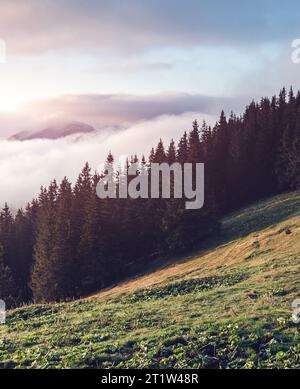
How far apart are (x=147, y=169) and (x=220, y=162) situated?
17.5 metres

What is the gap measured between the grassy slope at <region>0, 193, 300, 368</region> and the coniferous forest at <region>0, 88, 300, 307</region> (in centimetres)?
2707

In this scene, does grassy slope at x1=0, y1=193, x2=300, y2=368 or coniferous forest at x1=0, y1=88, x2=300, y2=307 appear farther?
coniferous forest at x1=0, y1=88, x2=300, y2=307

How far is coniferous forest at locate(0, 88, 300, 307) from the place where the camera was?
6197 centimetres

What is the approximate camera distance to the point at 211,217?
6225 cm

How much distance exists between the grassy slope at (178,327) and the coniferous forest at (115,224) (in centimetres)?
2707

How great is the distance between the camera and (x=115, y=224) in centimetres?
6619

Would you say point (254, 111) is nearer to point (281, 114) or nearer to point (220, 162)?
point (281, 114)

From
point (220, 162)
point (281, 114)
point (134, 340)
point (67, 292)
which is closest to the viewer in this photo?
point (134, 340)

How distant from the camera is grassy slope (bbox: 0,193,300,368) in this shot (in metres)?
17.3

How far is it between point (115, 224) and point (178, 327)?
1808 inches

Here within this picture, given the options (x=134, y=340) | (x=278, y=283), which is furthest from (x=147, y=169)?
(x=134, y=340)

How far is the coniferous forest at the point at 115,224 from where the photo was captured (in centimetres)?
6197

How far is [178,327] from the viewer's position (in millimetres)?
20641

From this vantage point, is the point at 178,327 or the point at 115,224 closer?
the point at 178,327
